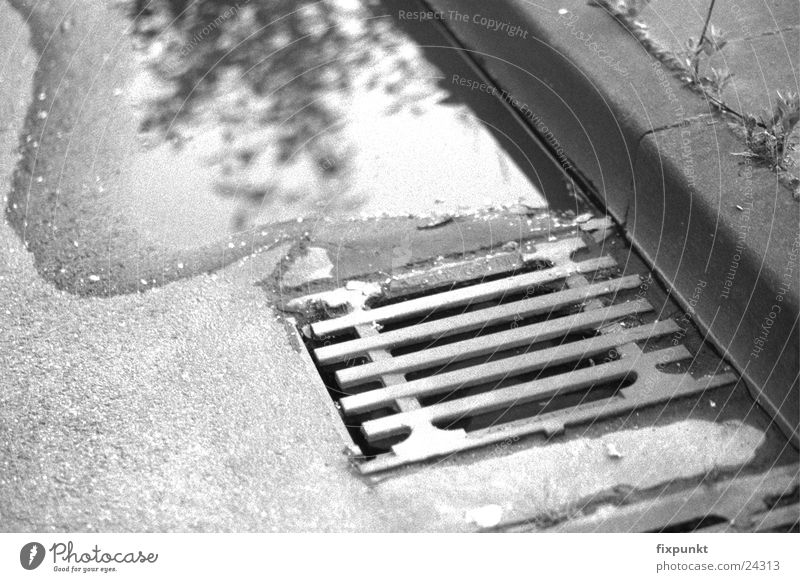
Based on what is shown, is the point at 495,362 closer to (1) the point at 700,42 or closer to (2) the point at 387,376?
(2) the point at 387,376

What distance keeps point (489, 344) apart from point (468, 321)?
0.35ft

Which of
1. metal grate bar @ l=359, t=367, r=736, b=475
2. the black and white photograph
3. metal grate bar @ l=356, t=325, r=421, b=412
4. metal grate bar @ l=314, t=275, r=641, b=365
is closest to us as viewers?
the black and white photograph

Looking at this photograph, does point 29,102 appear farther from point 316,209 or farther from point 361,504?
point 361,504

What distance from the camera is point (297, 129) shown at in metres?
3.97

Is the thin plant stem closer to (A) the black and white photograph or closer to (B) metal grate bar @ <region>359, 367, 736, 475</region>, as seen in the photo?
(A) the black and white photograph

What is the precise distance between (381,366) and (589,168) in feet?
3.69

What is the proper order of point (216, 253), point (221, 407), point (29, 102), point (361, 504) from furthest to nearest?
point (29, 102), point (216, 253), point (221, 407), point (361, 504)

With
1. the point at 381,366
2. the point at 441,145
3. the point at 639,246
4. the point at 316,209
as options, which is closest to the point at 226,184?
the point at 316,209

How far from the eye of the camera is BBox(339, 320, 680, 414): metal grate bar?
115 inches

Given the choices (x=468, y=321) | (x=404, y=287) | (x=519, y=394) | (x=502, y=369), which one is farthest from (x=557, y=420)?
(x=404, y=287)

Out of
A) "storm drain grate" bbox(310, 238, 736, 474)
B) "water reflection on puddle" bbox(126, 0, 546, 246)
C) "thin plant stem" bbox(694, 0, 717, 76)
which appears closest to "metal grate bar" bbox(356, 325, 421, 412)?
"storm drain grate" bbox(310, 238, 736, 474)

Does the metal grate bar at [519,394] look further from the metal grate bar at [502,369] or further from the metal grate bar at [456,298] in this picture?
the metal grate bar at [456,298]

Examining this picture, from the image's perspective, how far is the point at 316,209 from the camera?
11.8ft

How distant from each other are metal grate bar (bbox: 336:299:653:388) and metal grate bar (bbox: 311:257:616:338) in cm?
16
